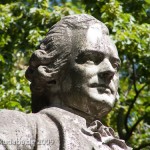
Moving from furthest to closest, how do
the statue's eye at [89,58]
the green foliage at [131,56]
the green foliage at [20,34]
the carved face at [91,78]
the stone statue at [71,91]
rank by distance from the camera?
the green foliage at [131,56]
the green foliage at [20,34]
the statue's eye at [89,58]
the carved face at [91,78]
the stone statue at [71,91]

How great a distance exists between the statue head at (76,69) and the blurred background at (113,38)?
366cm

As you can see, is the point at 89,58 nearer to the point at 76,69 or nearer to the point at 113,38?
the point at 76,69

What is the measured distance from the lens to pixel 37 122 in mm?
5129

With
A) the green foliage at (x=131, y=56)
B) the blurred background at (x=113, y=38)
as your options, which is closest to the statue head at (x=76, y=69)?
the blurred background at (x=113, y=38)

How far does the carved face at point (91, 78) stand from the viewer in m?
5.47

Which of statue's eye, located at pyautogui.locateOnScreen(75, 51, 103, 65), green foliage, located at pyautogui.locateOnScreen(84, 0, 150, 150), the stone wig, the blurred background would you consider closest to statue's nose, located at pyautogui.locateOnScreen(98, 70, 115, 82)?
statue's eye, located at pyautogui.locateOnScreen(75, 51, 103, 65)

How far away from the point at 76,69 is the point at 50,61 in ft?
0.72

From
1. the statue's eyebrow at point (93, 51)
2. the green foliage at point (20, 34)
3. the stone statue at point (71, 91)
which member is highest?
the statue's eyebrow at point (93, 51)

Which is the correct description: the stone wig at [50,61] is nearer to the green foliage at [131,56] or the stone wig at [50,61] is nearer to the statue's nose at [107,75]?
the statue's nose at [107,75]

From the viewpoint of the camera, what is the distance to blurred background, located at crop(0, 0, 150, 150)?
1008cm

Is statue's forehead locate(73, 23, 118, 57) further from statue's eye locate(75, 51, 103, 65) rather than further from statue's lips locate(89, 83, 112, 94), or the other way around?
statue's lips locate(89, 83, 112, 94)

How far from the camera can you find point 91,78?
216 inches

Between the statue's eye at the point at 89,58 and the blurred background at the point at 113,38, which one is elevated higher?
the statue's eye at the point at 89,58

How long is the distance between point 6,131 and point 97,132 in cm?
70
